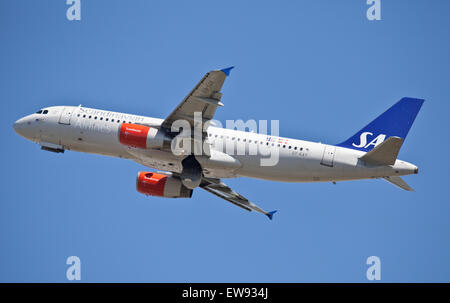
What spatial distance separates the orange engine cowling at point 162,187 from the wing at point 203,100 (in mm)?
6541

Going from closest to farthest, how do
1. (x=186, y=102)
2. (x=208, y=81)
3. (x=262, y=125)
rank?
(x=208, y=81), (x=186, y=102), (x=262, y=125)

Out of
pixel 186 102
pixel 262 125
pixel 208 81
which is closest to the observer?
pixel 208 81

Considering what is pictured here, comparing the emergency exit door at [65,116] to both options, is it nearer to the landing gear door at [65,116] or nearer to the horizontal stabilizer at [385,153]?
the landing gear door at [65,116]

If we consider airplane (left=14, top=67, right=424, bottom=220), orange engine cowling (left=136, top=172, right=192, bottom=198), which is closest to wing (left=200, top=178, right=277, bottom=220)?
orange engine cowling (left=136, top=172, right=192, bottom=198)

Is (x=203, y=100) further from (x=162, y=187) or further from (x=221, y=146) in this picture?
(x=162, y=187)

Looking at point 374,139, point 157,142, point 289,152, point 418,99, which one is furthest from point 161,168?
point 418,99

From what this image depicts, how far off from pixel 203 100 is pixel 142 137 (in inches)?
212

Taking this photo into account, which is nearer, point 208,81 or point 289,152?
point 208,81

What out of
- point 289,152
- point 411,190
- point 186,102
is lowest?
point 411,190

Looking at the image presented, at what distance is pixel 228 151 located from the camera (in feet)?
135

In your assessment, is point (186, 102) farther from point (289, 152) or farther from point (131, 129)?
point (289, 152)

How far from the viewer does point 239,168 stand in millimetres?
41156

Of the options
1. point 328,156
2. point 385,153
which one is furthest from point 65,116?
point 385,153

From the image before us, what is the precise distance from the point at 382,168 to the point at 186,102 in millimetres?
12828
